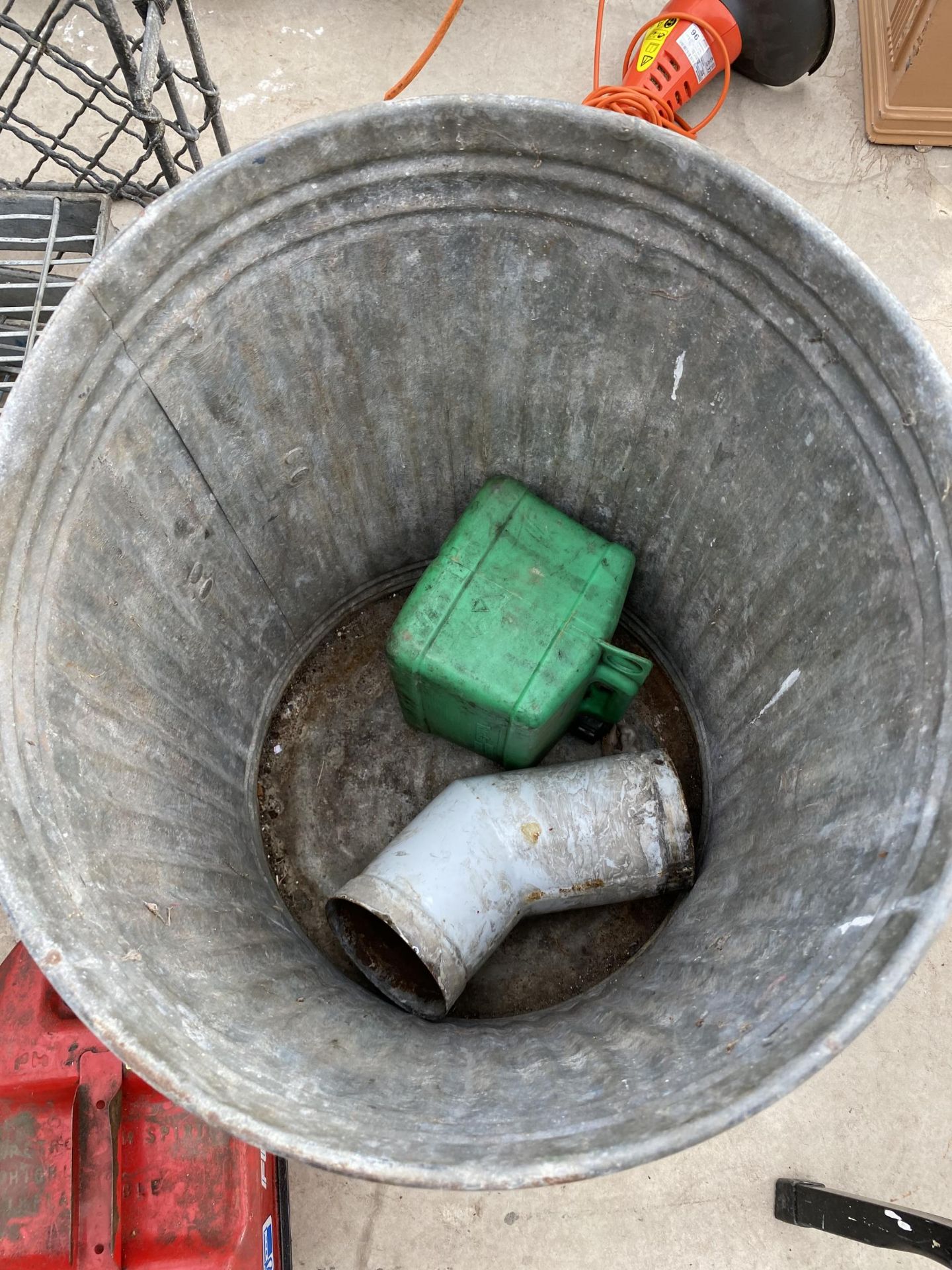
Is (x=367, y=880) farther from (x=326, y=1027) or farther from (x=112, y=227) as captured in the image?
(x=112, y=227)

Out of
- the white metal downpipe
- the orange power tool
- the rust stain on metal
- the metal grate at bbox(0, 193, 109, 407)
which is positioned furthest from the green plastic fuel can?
the orange power tool

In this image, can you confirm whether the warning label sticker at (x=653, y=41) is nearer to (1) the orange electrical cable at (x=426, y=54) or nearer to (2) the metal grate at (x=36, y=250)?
(1) the orange electrical cable at (x=426, y=54)

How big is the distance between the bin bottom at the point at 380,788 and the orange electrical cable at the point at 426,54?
1.61 m

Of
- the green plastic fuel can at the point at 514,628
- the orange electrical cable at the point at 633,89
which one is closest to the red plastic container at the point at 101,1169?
the green plastic fuel can at the point at 514,628

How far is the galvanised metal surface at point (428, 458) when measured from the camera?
1.14 meters

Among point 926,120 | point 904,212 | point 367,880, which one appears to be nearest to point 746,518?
point 367,880

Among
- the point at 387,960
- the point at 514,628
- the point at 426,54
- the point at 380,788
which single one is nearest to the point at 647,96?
the point at 426,54

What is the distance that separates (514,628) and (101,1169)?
4.22 feet

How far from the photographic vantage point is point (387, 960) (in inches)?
69.8

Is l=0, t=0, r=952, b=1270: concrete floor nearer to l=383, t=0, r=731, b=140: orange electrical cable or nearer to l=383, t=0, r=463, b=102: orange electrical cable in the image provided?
l=383, t=0, r=731, b=140: orange electrical cable

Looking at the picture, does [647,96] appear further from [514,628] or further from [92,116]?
[92,116]

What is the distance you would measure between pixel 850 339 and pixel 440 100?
755 mm

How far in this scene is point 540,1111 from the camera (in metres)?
1.17

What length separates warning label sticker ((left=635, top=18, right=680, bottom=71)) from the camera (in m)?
2.44
